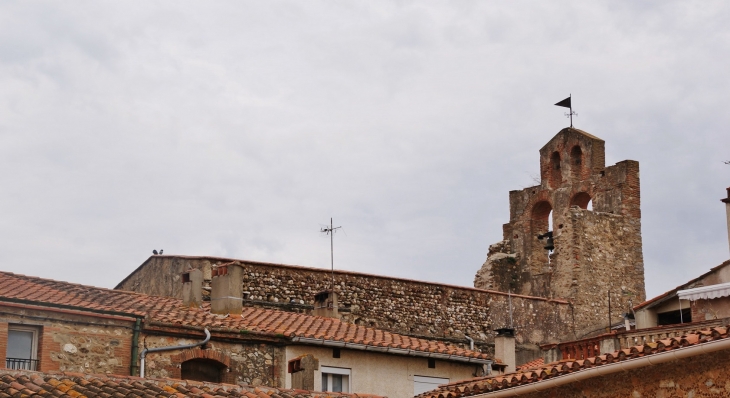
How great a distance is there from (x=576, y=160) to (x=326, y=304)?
486 inches

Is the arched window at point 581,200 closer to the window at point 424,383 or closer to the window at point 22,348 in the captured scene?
the window at point 424,383

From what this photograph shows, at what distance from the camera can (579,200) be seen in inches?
1394

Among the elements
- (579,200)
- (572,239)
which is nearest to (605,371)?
(572,239)

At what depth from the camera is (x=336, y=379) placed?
69.1 feet

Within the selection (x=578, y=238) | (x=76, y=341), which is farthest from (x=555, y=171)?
(x=76, y=341)

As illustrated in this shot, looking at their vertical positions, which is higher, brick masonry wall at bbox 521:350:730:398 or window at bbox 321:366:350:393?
window at bbox 321:366:350:393

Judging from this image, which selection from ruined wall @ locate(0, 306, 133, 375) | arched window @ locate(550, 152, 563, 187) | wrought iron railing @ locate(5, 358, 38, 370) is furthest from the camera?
arched window @ locate(550, 152, 563, 187)

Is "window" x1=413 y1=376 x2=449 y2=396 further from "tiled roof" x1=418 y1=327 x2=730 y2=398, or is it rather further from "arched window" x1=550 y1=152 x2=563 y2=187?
"arched window" x1=550 y1=152 x2=563 y2=187

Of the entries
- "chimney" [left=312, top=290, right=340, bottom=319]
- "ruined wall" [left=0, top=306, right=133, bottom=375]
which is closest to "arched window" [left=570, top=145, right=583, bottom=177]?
"chimney" [left=312, top=290, right=340, bottom=319]

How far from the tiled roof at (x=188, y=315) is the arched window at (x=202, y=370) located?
1.93ft

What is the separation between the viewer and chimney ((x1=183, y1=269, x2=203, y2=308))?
22.8m

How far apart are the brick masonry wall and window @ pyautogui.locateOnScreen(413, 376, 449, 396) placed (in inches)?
234

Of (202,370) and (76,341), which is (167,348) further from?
(76,341)

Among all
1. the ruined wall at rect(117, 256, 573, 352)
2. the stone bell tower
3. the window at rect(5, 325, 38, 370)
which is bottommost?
the window at rect(5, 325, 38, 370)
